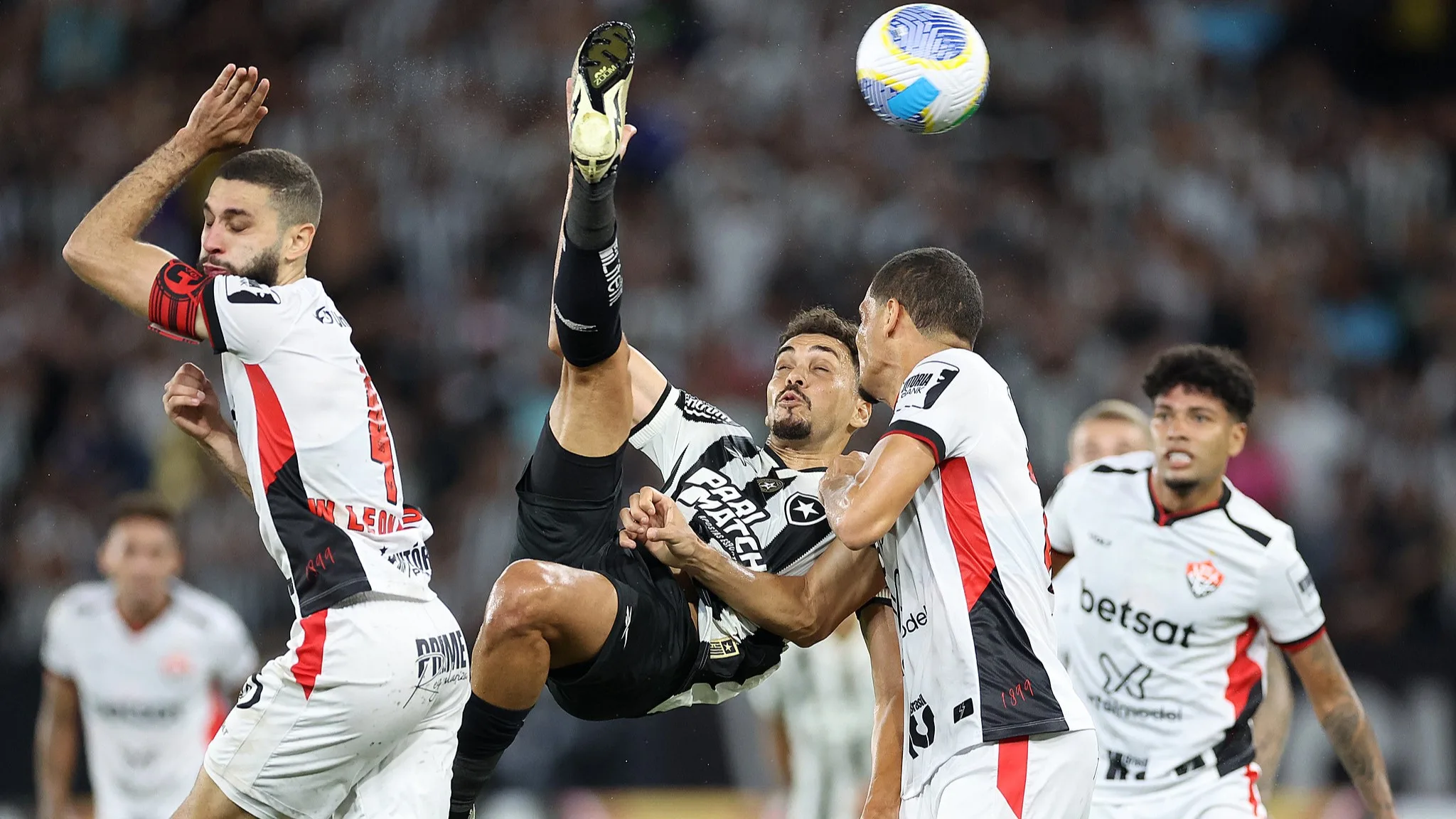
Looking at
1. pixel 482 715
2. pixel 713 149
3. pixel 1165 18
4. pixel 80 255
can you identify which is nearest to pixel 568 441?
pixel 482 715

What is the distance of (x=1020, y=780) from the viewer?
511 centimetres

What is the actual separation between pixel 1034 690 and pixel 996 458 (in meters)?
0.74

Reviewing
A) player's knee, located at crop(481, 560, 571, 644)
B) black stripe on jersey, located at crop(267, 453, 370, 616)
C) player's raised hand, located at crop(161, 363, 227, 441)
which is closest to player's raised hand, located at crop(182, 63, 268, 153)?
player's raised hand, located at crop(161, 363, 227, 441)

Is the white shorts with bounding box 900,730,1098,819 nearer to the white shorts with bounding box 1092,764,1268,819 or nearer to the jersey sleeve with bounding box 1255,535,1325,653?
the white shorts with bounding box 1092,764,1268,819

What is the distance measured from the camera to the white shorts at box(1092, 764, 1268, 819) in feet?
22.9

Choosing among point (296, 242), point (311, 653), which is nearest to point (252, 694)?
point (311, 653)

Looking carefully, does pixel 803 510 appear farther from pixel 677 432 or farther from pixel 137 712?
pixel 137 712

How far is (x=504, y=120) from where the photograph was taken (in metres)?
15.2

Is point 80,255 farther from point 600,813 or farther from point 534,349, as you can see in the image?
point 534,349

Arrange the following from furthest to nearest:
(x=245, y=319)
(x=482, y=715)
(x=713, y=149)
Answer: (x=713, y=149) → (x=482, y=715) → (x=245, y=319)

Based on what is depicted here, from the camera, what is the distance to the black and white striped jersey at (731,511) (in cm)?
638

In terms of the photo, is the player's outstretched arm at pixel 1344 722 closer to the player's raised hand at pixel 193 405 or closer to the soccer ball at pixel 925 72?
the soccer ball at pixel 925 72

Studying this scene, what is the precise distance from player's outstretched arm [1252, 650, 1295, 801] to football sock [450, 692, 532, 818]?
2.96 m

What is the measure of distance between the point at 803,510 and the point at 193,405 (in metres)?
2.37
